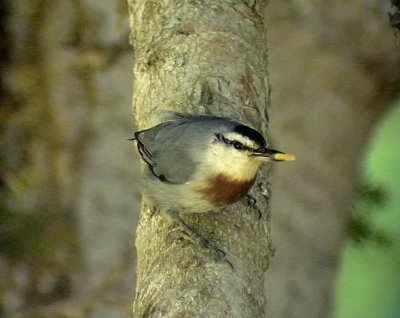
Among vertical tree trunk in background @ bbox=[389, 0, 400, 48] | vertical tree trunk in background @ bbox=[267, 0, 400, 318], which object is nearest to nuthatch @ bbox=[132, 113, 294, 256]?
vertical tree trunk in background @ bbox=[389, 0, 400, 48]

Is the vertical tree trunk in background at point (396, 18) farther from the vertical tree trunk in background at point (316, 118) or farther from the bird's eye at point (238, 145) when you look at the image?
the bird's eye at point (238, 145)

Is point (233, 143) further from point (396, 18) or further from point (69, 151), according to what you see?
point (69, 151)

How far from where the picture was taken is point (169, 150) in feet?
7.39

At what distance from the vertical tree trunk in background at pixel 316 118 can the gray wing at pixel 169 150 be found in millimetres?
1277

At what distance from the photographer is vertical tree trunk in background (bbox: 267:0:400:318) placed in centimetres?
345

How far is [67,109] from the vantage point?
11.3 ft

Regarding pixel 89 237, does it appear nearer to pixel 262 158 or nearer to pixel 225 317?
pixel 262 158

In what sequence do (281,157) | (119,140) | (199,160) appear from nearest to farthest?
(281,157), (199,160), (119,140)

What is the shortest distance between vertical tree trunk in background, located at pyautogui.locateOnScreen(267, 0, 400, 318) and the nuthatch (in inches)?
50.6

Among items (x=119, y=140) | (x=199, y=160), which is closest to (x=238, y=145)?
(x=199, y=160)

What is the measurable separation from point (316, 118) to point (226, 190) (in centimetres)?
148

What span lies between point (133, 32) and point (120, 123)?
3.15 feet

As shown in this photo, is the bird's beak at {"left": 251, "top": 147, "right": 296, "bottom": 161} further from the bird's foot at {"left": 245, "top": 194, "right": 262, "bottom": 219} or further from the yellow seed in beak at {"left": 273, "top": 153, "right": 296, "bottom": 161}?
the bird's foot at {"left": 245, "top": 194, "right": 262, "bottom": 219}

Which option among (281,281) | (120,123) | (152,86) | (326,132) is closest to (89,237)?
(120,123)
